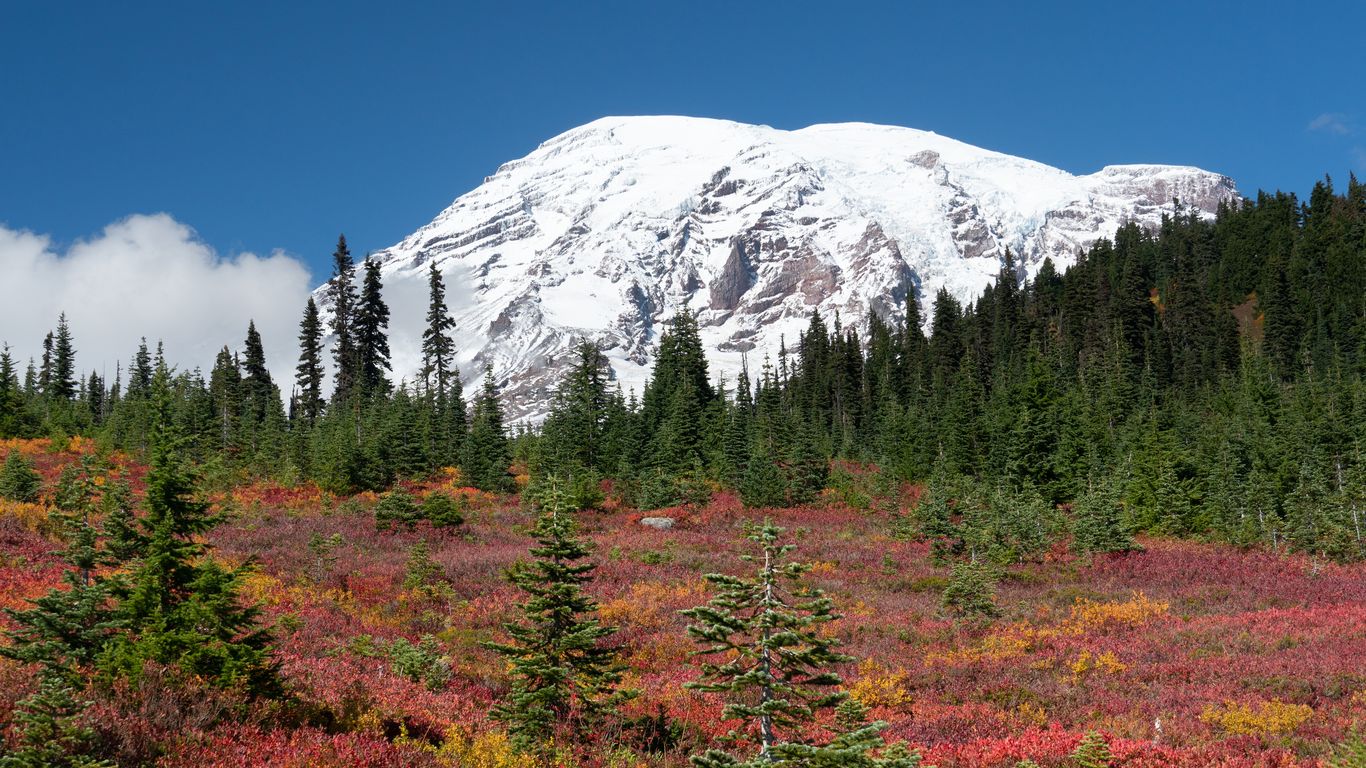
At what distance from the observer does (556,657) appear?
11.4 metres

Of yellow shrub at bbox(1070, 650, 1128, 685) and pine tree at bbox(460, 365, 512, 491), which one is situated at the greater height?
pine tree at bbox(460, 365, 512, 491)

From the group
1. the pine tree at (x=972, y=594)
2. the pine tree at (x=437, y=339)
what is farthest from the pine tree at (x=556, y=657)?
the pine tree at (x=437, y=339)

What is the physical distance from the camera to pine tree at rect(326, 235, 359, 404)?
204 ft

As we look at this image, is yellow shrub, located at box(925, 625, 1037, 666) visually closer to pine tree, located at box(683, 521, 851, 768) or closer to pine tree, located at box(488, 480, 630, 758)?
pine tree, located at box(488, 480, 630, 758)

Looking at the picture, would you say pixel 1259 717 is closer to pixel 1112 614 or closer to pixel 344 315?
pixel 1112 614

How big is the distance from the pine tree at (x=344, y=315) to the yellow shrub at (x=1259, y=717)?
59246 mm

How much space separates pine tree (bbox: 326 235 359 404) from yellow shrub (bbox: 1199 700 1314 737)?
5925 cm

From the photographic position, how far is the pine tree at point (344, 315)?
62.1 metres

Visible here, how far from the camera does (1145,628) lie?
20.3 metres

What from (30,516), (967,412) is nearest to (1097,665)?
(30,516)

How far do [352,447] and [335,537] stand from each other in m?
20.0

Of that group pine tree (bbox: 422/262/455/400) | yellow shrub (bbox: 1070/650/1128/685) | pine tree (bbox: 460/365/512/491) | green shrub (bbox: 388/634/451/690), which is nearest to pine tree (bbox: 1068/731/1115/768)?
yellow shrub (bbox: 1070/650/1128/685)

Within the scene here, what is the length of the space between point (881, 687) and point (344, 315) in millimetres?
56924

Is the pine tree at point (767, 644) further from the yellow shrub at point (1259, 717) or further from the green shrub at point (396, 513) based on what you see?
the green shrub at point (396, 513)
